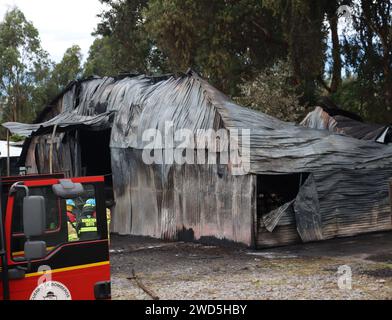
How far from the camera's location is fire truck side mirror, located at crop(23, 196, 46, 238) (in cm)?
524

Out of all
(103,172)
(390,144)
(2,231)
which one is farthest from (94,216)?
(103,172)

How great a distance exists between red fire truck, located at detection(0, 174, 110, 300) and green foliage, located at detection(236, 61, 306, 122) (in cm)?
1746

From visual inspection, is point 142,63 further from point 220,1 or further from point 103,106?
point 103,106

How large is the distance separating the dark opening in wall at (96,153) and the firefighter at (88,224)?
1273cm

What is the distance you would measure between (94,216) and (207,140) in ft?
29.9

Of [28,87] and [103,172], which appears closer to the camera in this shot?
[103,172]

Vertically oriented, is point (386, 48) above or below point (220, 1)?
below

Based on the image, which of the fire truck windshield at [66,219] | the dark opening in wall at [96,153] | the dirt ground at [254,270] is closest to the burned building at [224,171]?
the dirt ground at [254,270]

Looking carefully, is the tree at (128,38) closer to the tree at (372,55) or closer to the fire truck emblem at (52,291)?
the tree at (372,55)

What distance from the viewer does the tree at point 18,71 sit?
51.1m

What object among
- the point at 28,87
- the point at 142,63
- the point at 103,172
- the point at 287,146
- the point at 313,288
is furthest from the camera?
the point at 28,87

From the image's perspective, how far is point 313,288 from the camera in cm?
1033

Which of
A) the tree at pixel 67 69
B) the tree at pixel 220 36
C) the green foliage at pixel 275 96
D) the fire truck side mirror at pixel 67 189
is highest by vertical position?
the tree at pixel 67 69

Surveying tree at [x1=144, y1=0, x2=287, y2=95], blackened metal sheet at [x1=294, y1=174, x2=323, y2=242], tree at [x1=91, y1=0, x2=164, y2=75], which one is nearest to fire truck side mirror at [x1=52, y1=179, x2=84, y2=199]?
blackened metal sheet at [x1=294, y1=174, x2=323, y2=242]
